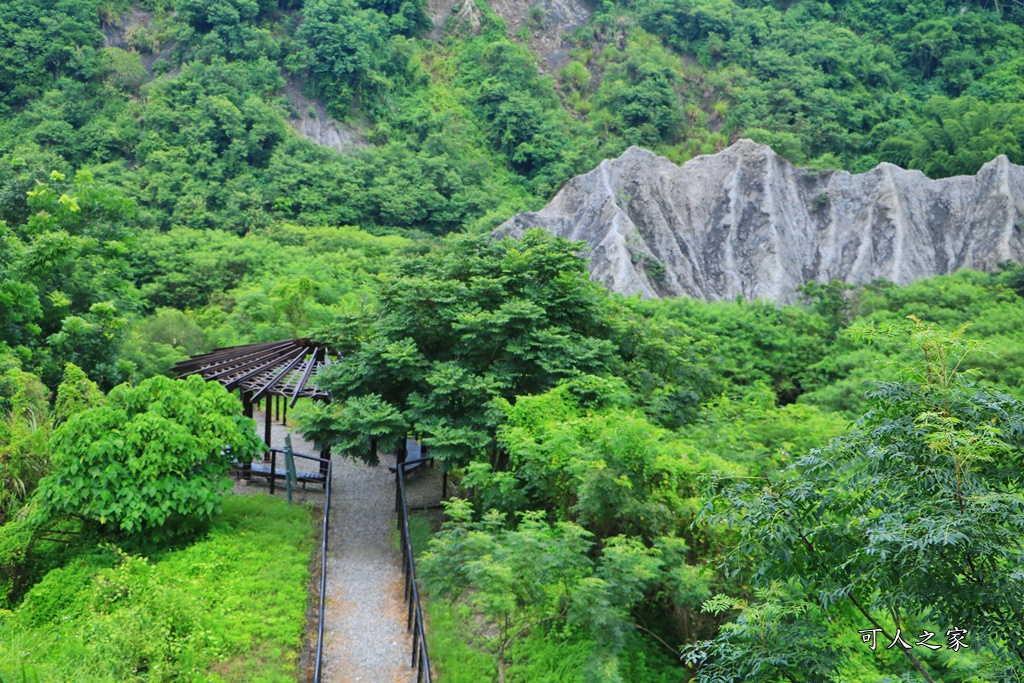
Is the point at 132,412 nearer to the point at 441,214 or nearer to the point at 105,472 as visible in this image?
the point at 105,472

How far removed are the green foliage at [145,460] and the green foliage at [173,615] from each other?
21.6 inches

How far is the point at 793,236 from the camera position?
36.4m

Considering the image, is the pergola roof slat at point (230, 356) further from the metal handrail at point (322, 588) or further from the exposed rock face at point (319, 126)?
the exposed rock face at point (319, 126)

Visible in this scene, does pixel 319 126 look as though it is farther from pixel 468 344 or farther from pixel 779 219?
pixel 468 344

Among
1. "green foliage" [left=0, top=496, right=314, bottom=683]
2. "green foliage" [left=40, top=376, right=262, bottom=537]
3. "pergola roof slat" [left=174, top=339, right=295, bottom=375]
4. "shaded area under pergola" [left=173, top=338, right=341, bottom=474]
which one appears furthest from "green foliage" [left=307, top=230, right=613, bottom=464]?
"pergola roof slat" [left=174, top=339, right=295, bottom=375]

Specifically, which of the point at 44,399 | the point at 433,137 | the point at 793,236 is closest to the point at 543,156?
the point at 433,137

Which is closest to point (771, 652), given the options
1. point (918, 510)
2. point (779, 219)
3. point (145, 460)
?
point (918, 510)

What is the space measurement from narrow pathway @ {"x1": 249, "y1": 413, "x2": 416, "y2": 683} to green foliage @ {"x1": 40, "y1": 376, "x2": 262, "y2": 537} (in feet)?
6.94

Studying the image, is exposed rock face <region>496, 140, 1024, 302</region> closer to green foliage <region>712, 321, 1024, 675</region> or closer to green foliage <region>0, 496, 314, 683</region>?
green foliage <region>0, 496, 314, 683</region>

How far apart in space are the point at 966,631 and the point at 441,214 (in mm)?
39635

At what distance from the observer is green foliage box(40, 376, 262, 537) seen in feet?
35.7

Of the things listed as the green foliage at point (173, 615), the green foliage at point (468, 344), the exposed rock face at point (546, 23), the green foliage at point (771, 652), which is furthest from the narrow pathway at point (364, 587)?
the exposed rock face at point (546, 23)

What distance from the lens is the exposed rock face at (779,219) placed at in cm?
3453

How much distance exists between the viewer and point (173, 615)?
916 cm
